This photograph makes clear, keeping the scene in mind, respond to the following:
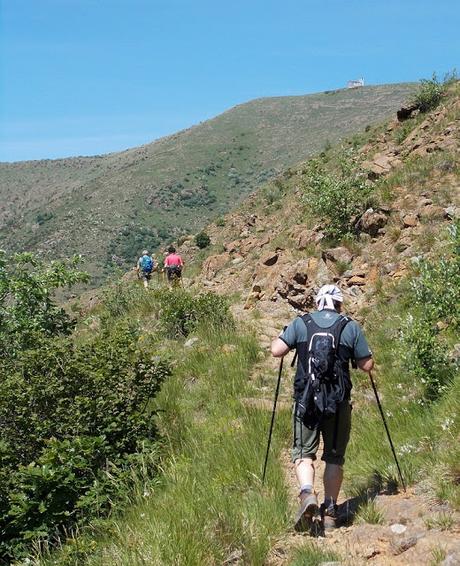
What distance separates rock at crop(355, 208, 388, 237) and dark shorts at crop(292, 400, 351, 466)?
305 inches

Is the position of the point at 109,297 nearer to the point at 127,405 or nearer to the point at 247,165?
the point at 127,405

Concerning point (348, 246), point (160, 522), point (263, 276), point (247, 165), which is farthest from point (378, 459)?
point (247, 165)

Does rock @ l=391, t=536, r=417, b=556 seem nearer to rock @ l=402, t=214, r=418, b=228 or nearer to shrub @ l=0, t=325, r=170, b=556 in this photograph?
shrub @ l=0, t=325, r=170, b=556

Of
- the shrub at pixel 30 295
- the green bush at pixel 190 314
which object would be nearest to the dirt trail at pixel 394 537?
the shrub at pixel 30 295

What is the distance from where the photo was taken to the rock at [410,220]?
10844 millimetres

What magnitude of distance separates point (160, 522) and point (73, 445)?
147cm

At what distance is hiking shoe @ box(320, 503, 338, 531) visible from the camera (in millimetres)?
3986

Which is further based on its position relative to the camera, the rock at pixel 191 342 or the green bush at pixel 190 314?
the green bush at pixel 190 314

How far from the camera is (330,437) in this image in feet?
14.1

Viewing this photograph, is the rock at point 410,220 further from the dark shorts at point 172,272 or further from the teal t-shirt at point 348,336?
the dark shorts at point 172,272

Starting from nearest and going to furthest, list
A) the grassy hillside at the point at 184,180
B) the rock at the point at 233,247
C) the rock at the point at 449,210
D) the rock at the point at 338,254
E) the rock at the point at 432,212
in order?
1. the rock at the point at 449,210
2. the rock at the point at 432,212
3. the rock at the point at 338,254
4. the rock at the point at 233,247
5. the grassy hillside at the point at 184,180

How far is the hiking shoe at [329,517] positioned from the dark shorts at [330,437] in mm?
323

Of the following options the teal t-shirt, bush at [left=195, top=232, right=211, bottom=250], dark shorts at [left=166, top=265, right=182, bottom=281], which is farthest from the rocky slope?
bush at [left=195, top=232, right=211, bottom=250]

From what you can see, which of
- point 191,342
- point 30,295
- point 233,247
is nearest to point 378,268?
point 191,342
